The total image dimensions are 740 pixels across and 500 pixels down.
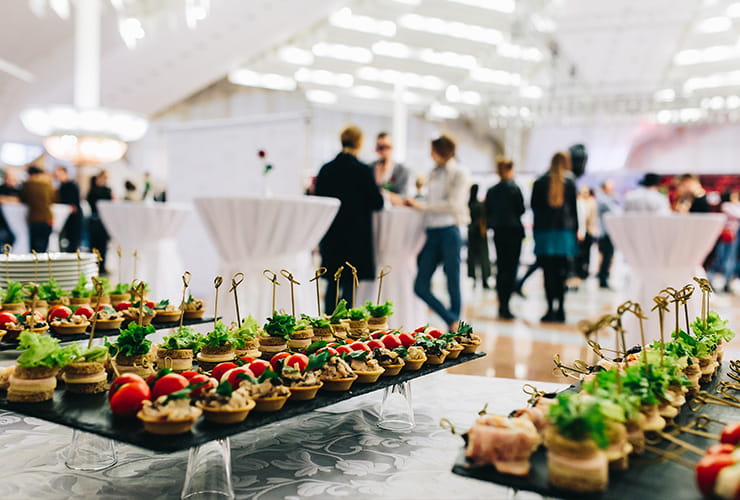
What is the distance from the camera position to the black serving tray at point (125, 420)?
4.25ft

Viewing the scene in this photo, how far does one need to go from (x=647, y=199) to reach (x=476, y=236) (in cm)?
129

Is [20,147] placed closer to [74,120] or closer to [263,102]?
[263,102]

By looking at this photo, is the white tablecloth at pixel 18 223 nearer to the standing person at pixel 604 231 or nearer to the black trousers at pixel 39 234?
the black trousers at pixel 39 234

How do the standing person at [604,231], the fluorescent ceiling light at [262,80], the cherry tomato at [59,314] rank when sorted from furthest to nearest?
the fluorescent ceiling light at [262,80], the standing person at [604,231], the cherry tomato at [59,314]

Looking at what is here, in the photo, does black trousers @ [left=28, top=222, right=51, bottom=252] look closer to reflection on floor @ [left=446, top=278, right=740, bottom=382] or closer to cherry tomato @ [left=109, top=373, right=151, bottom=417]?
reflection on floor @ [left=446, top=278, right=740, bottom=382]

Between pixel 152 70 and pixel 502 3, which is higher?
pixel 502 3

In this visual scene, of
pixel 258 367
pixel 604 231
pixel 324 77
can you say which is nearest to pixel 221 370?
pixel 258 367

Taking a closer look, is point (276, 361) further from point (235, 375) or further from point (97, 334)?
point (97, 334)

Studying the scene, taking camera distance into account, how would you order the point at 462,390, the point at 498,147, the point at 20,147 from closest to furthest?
the point at 462,390
the point at 20,147
the point at 498,147

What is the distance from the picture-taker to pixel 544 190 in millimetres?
5008

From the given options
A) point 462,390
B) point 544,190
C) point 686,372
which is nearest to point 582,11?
point 544,190

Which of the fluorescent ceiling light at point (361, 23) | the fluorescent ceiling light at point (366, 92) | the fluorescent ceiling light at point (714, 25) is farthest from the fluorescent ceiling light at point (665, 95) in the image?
the fluorescent ceiling light at point (366, 92)

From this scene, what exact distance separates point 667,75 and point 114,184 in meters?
12.5

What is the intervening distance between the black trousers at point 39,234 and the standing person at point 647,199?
240 inches
